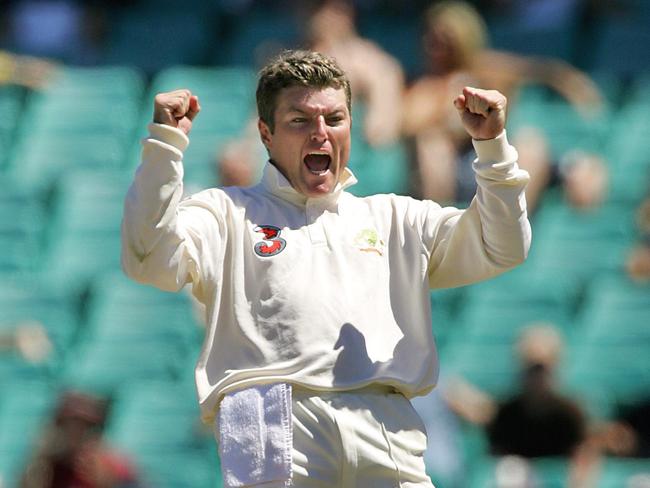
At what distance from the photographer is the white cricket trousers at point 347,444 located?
135 inches

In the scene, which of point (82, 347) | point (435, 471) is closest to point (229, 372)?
point (435, 471)

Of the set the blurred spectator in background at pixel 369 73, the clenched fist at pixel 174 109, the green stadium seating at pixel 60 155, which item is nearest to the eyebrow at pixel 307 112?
the clenched fist at pixel 174 109

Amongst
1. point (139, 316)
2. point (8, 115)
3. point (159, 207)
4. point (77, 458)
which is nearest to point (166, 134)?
point (159, 207)

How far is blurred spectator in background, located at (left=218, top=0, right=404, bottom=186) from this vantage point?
29.4 ft

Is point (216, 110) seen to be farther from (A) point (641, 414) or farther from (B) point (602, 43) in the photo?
(A) point (641, 414)

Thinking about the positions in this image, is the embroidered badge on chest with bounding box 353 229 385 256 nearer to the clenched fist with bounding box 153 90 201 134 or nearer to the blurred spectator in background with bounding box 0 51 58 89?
the clenched fist with bounding box 153 90 201 134

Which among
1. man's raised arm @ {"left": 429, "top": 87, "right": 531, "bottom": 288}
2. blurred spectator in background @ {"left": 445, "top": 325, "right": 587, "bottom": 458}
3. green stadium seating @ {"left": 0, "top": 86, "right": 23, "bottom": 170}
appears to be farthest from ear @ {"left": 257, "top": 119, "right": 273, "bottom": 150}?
green stadium seating @ {"left": 0, "top": 86, "right": 23, "bottom": 170}

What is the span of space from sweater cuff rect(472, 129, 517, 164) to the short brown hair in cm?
38

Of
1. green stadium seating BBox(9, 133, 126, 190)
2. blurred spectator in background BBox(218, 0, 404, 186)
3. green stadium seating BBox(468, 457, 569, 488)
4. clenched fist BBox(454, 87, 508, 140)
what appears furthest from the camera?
green stadium seating BBox(9, 133, 126, 190)

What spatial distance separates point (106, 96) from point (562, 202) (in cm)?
334

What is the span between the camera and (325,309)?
3.50m

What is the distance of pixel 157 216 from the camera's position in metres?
3.39

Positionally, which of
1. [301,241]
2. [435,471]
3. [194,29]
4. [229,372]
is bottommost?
[435,471]

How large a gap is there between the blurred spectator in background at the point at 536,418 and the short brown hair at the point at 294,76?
12.5 feet
